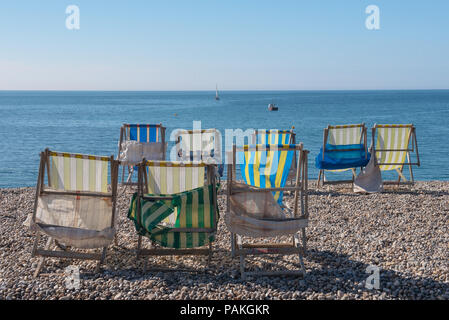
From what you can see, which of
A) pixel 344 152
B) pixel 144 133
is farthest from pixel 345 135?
pixel 144 133

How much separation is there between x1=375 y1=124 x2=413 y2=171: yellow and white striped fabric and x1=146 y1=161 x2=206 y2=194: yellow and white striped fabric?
4.68 m

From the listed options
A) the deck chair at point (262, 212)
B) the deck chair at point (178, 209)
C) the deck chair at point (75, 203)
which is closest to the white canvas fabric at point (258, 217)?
the deck chair at point (262, 212)

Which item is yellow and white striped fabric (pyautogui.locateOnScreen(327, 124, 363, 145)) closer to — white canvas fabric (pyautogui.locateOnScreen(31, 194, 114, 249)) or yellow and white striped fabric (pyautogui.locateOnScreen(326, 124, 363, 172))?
yellow and white striped fabric (pyautogui.locateOnScreen(326, 124, 363, 172))

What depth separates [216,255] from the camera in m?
4.64

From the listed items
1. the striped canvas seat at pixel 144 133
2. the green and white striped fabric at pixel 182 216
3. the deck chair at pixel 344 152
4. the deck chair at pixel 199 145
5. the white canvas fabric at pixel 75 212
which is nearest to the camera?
the green and white striped fabric at pixel 182 216

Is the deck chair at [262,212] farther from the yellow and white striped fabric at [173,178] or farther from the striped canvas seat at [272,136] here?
the striped canvas seat at [272,136]

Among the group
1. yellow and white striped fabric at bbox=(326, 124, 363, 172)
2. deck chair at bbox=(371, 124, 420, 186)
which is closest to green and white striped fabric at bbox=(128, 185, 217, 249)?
yellow and white striped fabric at bbox=(326, 124, 363, 172)

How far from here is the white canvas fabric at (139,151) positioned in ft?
26.2

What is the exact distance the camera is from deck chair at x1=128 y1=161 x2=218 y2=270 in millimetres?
4062

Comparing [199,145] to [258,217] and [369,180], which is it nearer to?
[369,180]

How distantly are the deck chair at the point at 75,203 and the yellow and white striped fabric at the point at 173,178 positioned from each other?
335 millimetres
